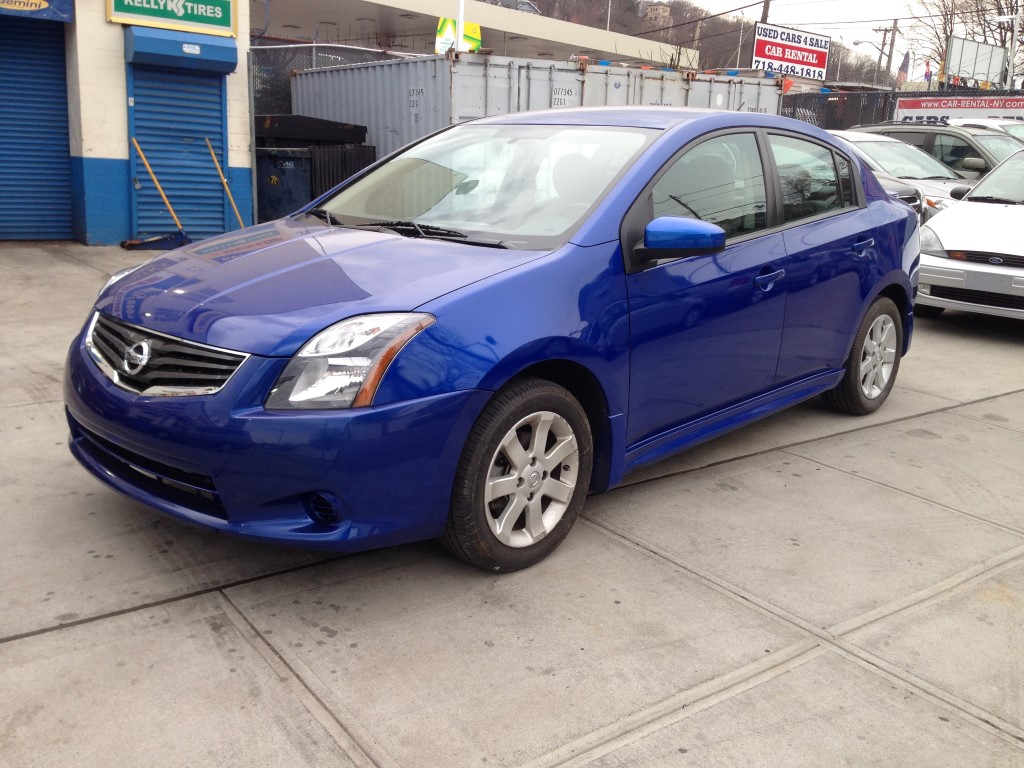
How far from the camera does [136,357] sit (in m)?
3.26

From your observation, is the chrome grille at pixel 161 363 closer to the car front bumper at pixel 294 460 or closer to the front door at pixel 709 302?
the car front bumper at pixel 294 460

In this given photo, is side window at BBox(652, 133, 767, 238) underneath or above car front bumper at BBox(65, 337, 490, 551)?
above

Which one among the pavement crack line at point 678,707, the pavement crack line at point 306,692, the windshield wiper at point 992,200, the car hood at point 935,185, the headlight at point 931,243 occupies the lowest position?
the pavement crack line at point 678,707

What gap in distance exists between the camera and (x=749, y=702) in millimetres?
2842

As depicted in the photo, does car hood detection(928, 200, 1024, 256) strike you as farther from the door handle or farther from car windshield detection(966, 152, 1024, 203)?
the door handle

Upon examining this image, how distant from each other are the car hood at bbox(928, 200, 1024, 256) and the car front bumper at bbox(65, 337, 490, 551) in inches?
251

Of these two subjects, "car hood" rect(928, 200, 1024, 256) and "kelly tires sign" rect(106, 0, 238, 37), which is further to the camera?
"kelly tires sign" rect(106, 0, 238, 37)

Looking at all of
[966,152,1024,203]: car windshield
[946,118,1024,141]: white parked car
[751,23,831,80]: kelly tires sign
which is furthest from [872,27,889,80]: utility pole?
[966,152,1024,203]: car windshield

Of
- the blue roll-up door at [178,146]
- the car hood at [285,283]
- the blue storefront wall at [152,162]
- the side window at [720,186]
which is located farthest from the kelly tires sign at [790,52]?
the car hood at [285,283]

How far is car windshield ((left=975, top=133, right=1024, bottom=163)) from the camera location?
505 inches

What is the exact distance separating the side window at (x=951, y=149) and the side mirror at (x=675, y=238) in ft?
35.0

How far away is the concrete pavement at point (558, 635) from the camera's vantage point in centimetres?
262

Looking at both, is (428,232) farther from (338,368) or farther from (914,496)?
(914,496)

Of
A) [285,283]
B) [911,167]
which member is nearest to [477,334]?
[285,283]
